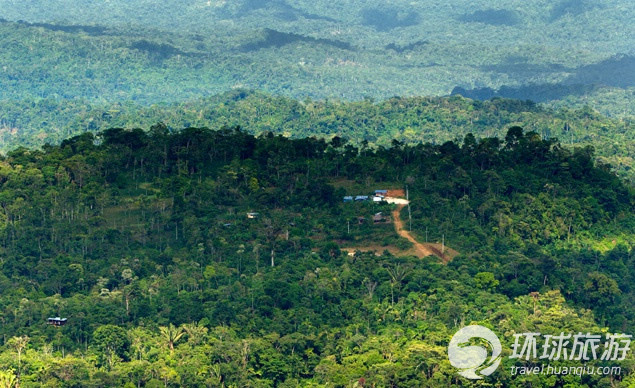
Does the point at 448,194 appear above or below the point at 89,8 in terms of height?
below

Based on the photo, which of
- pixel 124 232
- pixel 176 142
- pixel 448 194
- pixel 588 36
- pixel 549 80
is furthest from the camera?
pixel 588 36

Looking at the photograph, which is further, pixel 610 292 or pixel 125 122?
pixel 125 122

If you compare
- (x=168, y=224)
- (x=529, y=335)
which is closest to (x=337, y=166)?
(x=168, y=224)

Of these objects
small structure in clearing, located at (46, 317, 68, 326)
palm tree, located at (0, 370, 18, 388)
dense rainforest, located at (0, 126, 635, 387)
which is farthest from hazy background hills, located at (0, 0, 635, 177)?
palm tree, located at (0, 370, 18, 388)

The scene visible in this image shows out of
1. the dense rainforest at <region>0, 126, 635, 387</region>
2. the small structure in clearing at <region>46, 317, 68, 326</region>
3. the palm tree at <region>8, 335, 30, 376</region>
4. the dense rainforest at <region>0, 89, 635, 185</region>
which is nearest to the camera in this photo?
the dense rainforest at <region>0, 126, 635, 387</region>

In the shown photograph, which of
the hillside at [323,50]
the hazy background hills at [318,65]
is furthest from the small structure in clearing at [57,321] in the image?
the hillside at [323,50]

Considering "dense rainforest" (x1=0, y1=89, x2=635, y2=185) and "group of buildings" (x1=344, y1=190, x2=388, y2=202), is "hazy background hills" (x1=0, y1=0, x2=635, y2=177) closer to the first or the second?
"dense rainforest" (x1=0, y1=89, x2=635, y2=185)

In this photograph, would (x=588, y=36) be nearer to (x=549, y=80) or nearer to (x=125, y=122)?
(x=549, y=80)
